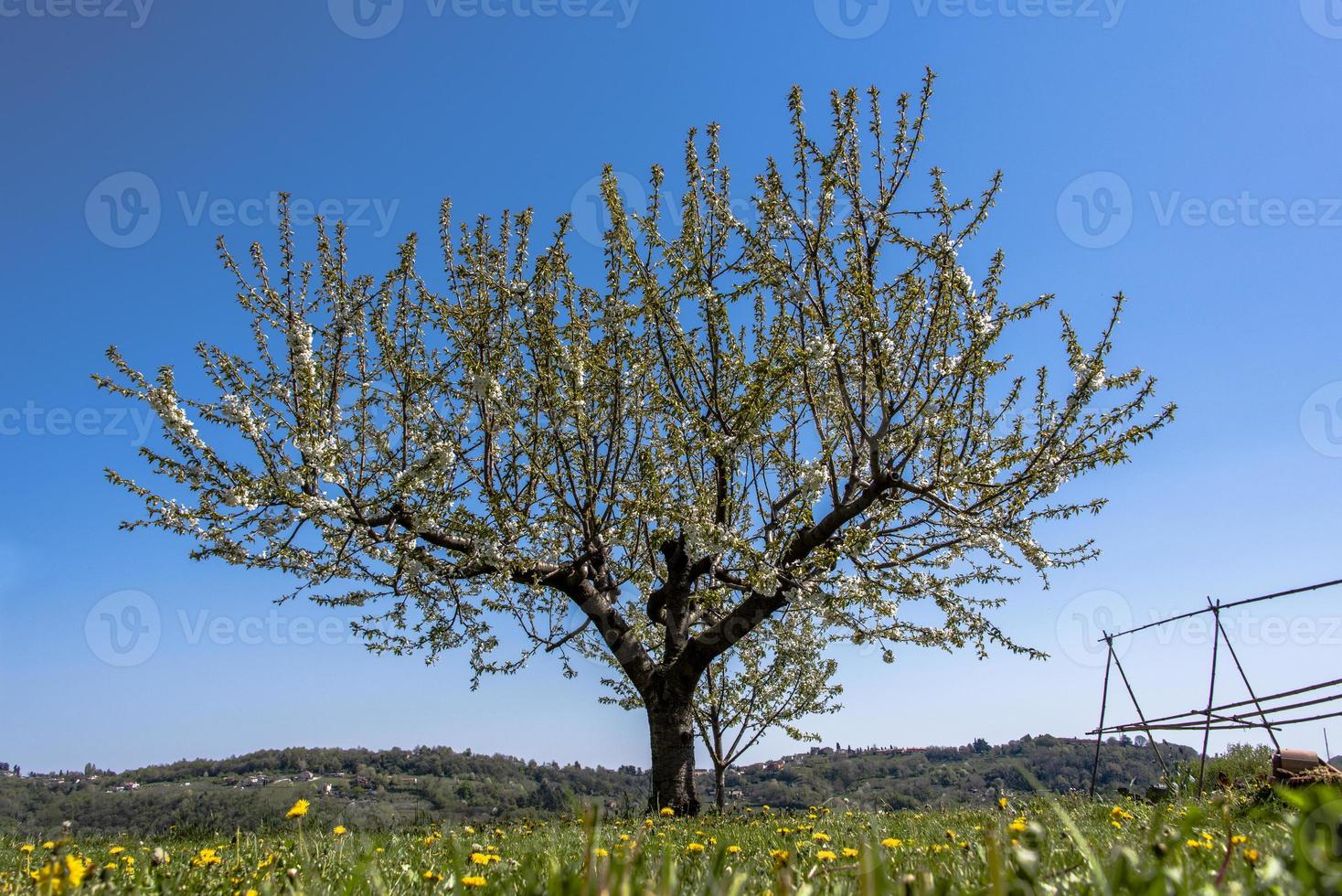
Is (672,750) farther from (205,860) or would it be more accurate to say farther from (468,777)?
(468,777)

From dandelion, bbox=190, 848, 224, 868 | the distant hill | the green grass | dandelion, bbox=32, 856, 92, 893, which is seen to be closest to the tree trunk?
the green grass

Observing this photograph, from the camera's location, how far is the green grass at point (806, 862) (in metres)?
1.34

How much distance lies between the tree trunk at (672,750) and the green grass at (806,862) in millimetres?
5740

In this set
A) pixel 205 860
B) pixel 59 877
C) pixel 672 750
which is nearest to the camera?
pixel 59 877

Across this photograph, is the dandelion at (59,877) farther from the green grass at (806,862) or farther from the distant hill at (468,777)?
the distant hill at (468,777)

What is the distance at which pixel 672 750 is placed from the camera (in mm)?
10961

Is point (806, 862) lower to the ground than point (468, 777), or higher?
higher

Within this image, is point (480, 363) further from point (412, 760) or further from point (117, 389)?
point (412, 760)

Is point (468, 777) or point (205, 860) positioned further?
point (468, 777)

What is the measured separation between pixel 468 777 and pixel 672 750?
4085 cm

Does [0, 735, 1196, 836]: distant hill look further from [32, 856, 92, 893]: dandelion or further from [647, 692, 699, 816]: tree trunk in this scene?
[32, 856, 92, 893]: dandelion

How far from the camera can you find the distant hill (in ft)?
95.2

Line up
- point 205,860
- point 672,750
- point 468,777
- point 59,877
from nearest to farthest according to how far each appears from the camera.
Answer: point 59,877 < point 205,860 < point 672,750 < point 468,777

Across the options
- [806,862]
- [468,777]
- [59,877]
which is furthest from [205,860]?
[468,777]
